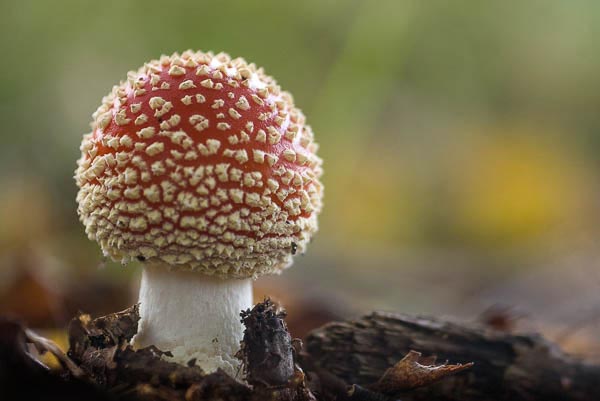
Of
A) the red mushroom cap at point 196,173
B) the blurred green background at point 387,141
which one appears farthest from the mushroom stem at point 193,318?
the blurred green background at point 387,141


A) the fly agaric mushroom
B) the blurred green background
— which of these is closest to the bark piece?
the fly agaric mushroom

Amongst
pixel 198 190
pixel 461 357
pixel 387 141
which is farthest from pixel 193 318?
pixel 387 141

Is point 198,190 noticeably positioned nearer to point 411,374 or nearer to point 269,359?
point 269,359

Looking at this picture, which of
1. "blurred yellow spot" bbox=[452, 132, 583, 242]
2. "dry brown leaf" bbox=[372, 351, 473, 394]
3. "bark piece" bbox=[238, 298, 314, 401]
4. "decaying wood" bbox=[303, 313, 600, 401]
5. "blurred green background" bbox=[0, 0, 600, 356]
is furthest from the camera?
"blurred yellow spot" bbox=[452, 132, 583, 242]

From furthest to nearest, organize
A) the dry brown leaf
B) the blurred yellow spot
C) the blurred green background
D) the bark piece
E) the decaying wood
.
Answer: the blurred yellow spot
the blurred green background
the decaying wood
the dry brown leaf
the bark piece

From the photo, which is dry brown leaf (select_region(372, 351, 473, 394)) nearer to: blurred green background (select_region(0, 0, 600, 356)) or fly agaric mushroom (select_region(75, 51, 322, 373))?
fly agaric mushroom (select_region(75, 51, 322, 373))

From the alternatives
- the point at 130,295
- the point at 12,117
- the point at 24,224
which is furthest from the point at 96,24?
the point at 130,295

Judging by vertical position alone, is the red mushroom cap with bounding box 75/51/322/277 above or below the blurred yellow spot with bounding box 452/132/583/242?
A: below

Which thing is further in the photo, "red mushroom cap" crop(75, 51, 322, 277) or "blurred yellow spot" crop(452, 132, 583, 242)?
"blurred yellow spot" crop(452, 132, 583, 242)
